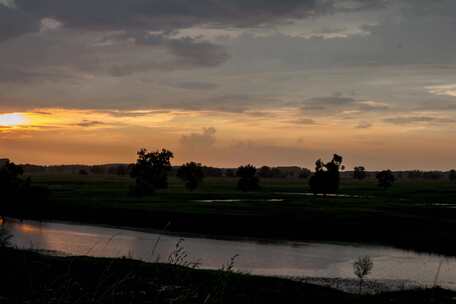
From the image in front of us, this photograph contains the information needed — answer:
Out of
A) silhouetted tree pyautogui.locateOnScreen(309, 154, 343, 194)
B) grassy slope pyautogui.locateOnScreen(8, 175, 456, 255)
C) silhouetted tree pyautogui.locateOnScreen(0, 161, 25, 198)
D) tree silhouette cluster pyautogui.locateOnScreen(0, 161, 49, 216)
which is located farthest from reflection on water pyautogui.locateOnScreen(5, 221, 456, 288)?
silhouetted tree pyautogui.locateOnScreen(309, 154, 343, 194)

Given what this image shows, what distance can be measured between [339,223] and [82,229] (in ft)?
Result: 107

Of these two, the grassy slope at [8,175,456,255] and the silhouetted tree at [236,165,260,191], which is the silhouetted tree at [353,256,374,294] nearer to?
the grassy slope at [8,175,456,255]

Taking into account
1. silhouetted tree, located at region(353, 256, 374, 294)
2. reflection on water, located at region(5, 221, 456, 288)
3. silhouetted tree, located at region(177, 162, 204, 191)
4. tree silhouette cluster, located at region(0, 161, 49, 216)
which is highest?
silhouetted tree, located at region(177, 162, 204, 191)

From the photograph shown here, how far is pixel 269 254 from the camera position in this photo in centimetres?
5234

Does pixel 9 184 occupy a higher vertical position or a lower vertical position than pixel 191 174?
lower

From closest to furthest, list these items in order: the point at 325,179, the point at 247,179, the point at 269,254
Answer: the point at 269,254 → the point at 325,179 → the point at 247,179

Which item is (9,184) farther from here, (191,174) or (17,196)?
(191,174)

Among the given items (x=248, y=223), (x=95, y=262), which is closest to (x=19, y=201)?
(x=248, y=223)

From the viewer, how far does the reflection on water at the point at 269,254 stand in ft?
145

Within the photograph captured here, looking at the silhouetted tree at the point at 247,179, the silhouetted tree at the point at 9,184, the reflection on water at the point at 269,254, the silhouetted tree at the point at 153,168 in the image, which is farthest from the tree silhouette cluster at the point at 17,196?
the silhouetted tree at the point at 247,179

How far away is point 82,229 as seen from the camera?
236 feet

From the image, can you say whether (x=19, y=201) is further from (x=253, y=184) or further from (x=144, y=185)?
(x=253, y=184)

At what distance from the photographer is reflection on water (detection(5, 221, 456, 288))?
145 ft

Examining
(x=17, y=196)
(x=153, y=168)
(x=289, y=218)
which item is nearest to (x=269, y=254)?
(x=289, y=218)
